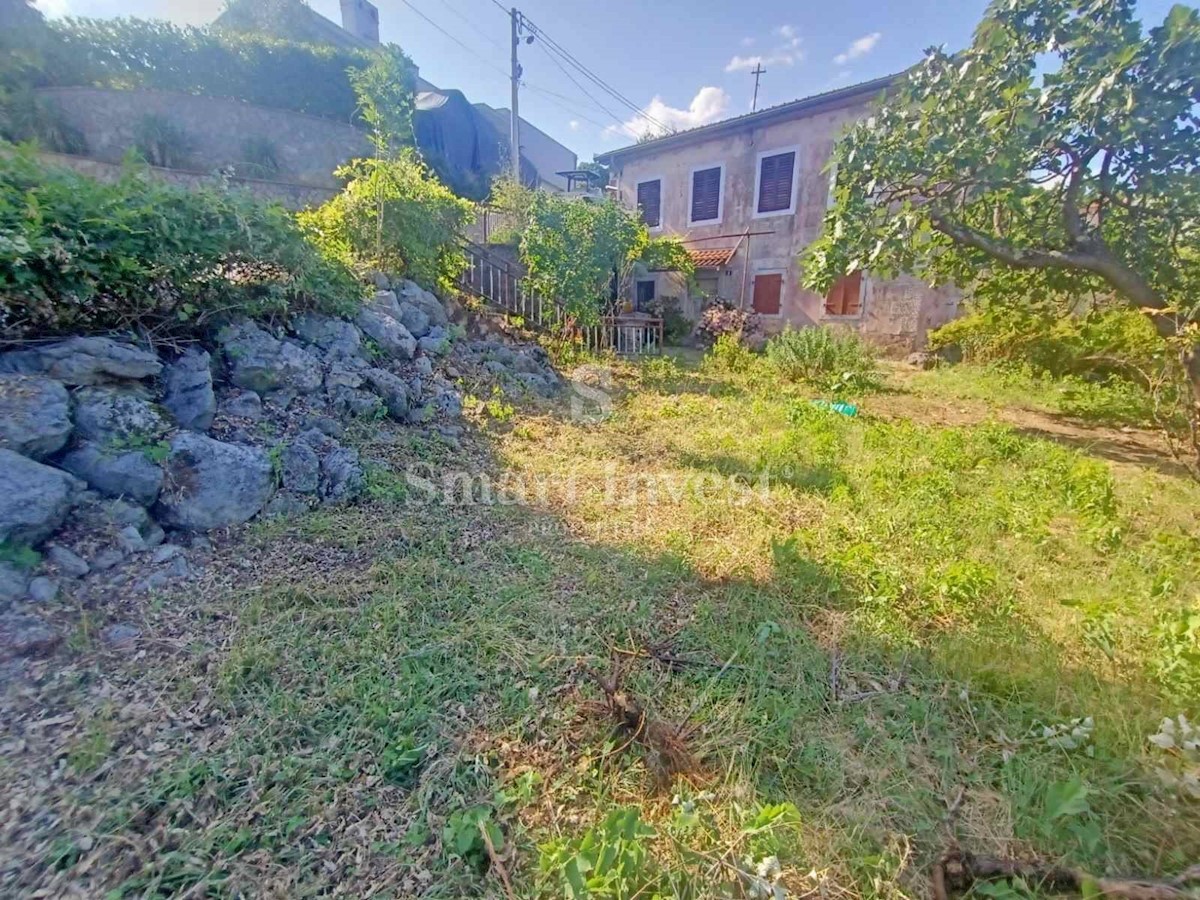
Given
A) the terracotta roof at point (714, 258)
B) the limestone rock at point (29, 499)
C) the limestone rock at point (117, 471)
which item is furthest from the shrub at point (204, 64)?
the limestone rock at point (29, 499)

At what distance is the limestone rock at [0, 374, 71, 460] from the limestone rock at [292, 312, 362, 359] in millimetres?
1723

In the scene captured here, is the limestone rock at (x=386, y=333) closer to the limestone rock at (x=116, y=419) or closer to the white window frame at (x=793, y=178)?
the limestone rock at (x=116, y=419)

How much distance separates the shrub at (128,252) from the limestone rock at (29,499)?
2.65ft

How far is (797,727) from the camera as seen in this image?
→ 1.67m

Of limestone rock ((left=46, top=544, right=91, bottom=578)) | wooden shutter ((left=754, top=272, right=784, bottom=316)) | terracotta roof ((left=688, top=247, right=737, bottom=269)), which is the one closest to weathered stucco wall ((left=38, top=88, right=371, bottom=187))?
terracotta roof ((left=688, top=247, right=737, bottom=269))

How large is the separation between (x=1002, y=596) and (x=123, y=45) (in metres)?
15.4

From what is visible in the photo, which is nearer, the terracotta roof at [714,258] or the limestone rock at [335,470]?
the limestone rock at [335,470]

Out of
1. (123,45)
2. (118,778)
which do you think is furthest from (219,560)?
(123,45)

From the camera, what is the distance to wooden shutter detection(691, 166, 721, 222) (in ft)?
37.3

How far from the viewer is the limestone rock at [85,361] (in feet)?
7.77

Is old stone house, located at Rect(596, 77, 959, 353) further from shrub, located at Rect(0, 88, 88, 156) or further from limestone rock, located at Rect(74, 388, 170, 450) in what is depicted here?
shrub, located at Rect(0, 88, 88, 156)

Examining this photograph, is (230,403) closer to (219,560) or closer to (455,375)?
(219,560)

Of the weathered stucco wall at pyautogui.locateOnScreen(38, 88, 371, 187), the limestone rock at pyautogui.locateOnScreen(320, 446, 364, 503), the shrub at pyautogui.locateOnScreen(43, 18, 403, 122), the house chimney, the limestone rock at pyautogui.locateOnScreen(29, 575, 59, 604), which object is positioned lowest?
the limestone rock at pyautogui.locateOnScreen(29, 575, 59, 604)

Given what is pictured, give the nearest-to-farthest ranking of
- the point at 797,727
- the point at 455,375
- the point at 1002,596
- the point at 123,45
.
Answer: the point at 797,727, the point at 1002,596, the point at 455,375, the point at 123,45
